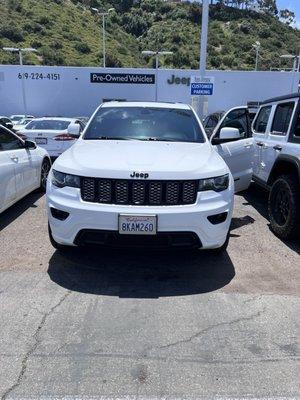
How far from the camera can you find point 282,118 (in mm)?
6570

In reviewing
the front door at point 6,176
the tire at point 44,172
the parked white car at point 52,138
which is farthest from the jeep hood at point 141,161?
the parked white car at point 52,138

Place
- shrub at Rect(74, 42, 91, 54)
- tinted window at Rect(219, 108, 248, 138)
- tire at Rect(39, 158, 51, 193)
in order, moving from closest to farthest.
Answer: tinted window at Rect(219, 108, 248, 138) → tire at Rect(39, 158, 51, 193) → shrub at Rect(74, 42, 91, 54)

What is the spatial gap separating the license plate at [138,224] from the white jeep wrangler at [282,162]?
2228mm

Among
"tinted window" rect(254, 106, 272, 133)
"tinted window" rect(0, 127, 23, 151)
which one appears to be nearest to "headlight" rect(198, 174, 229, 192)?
"tinted window" rect(254, 106, 272, 133)

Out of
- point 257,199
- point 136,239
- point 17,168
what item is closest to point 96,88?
point 257,199

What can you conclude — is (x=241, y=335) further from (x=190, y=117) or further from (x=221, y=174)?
(x=190, y=117)

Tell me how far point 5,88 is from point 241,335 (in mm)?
35829

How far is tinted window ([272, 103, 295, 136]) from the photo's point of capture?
20.5 ft

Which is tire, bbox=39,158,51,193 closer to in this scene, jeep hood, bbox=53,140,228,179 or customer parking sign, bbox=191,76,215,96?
jeep hood, bbox=53,140,228,179

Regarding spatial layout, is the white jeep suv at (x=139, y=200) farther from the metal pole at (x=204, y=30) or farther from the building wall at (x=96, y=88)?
the building wall at (x=96, y=88)

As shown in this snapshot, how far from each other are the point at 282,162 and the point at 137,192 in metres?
2.65

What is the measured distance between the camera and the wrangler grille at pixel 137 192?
14.2 feet

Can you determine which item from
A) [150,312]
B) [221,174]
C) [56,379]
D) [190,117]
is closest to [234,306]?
[150,312]

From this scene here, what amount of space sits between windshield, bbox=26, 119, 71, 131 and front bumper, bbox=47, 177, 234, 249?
826cm
